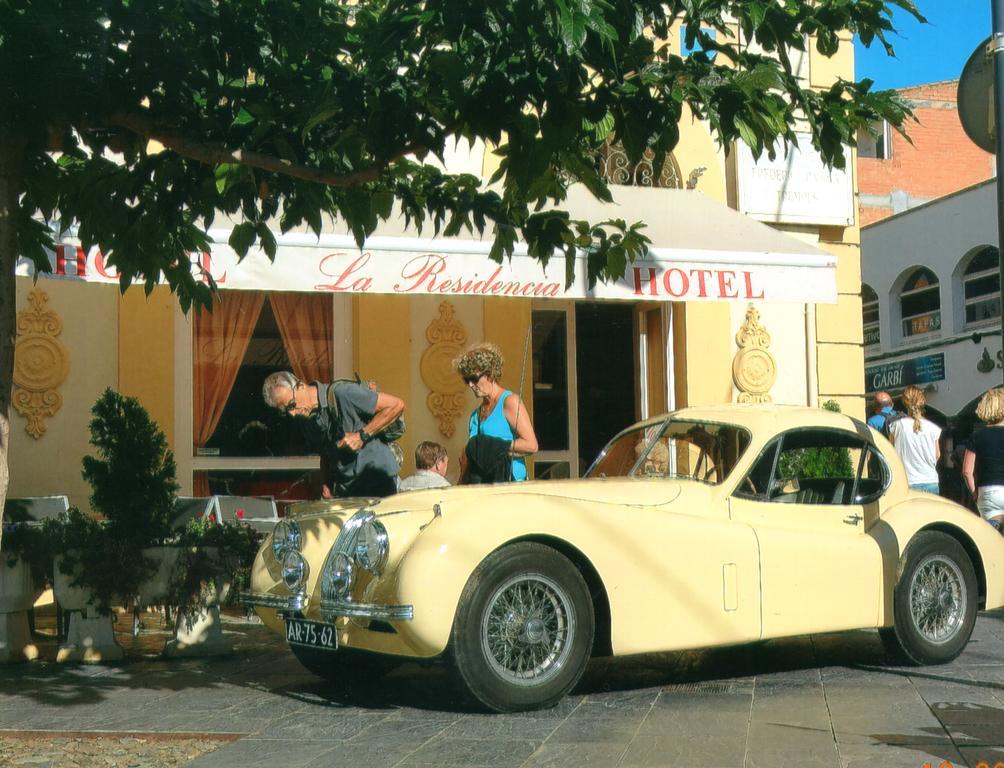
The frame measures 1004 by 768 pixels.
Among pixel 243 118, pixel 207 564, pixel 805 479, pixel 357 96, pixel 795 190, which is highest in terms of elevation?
pixel 795 190

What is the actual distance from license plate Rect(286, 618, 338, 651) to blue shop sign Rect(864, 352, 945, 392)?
83.3 ft

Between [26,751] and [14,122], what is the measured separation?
2454 mm

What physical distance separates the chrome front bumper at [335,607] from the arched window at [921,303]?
27237 mm

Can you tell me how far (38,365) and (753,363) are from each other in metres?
6.60

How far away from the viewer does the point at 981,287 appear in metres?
29.7

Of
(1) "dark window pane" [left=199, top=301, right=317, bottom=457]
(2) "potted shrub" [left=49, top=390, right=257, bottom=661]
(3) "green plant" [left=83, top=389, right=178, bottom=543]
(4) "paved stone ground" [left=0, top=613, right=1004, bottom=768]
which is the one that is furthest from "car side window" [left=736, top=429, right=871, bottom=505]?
(1) "dark window pane" [left=199, top=301, right=317, bottom=457]

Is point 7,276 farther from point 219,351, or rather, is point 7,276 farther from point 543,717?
point 219,351

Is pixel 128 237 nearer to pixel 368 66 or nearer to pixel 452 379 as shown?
pixel 368 66

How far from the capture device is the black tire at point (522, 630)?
5.72 m

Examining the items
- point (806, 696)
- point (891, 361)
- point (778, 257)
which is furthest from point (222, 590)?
point (891, 361)

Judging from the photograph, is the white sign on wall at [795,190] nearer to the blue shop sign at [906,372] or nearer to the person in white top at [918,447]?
the person in white top at [918,447]

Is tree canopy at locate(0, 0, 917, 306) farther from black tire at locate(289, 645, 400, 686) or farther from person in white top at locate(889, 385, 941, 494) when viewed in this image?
person in white top at locate(889, 385, 941, 494)

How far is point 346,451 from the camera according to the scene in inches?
312

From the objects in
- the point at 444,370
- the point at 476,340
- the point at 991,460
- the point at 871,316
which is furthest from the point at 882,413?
the point at 871,316
